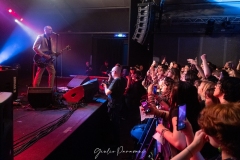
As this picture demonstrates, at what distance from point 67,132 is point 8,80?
1.95 meters

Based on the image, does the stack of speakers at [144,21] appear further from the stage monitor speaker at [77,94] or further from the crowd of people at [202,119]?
the crowd of people at [202,119]

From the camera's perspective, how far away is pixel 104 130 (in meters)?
4.25

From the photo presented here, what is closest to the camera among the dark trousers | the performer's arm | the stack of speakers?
the dark trousers

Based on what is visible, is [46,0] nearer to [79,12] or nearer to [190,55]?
[79,12]

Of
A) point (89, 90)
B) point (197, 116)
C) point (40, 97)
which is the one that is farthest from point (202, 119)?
point (89, 90)

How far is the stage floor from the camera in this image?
2213 mm

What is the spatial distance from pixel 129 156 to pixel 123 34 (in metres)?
6.52

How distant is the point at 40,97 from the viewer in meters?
3.76

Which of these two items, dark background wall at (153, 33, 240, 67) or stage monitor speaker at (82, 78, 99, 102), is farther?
dark background wall at (153, 33, 240, 67)

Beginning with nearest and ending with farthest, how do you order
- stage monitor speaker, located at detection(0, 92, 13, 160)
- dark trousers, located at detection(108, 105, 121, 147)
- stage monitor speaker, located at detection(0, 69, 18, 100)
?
1. stage monitor speaker, located at detection(0, 92, 13, 160)
2. dark trousers, located at detection(108, 105, 121, 147)
3. stage monitor speaker, located at detection(0, 69, 18, 100)

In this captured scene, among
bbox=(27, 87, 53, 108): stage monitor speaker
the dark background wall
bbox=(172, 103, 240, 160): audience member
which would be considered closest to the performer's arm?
bbox=(27, 87, 53, 108): stage monitor speaker

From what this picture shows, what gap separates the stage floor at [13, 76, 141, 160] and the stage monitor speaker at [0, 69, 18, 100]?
1.14 ft

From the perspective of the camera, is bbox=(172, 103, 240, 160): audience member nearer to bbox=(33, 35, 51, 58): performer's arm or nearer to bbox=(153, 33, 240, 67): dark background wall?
bbox=(33, 35, 51, 58): performer's arm

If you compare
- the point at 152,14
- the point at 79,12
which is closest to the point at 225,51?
the point at 152,14
